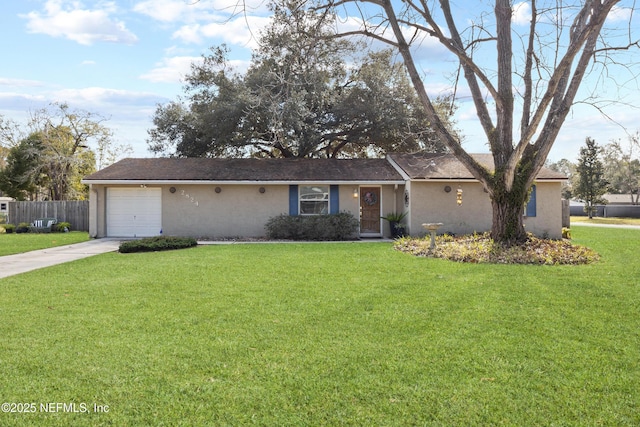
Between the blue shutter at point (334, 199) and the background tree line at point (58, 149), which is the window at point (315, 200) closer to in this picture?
the blue shutter at point (334, 199)

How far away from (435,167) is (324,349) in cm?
1383

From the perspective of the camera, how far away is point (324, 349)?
4047 millimetres

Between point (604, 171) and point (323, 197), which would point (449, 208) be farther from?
point (604, 171)

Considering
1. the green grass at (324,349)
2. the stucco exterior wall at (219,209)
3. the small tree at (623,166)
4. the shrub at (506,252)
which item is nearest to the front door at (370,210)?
the stucco exterior wall at (219,209)

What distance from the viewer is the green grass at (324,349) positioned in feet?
9.64

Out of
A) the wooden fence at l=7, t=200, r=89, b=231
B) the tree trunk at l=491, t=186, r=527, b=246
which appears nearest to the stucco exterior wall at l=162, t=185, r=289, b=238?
the wooden fence at l=7, t=200, r=89, b=231

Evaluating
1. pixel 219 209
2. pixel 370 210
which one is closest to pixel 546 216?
Result: pixel 370 210

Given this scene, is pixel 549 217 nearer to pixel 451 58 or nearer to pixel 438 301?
pixel 451 58

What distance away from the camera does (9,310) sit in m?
5.43

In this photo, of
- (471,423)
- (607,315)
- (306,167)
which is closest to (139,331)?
(471,423)

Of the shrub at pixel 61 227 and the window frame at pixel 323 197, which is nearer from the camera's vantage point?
the window frame at pixel 323 197

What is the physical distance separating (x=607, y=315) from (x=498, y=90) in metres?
7.71

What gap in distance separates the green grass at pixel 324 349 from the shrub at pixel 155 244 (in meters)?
4.08

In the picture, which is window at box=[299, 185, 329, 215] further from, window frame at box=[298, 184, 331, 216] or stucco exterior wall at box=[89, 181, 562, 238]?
stucco exterior wall at box=[89, 181, 562, 238]
